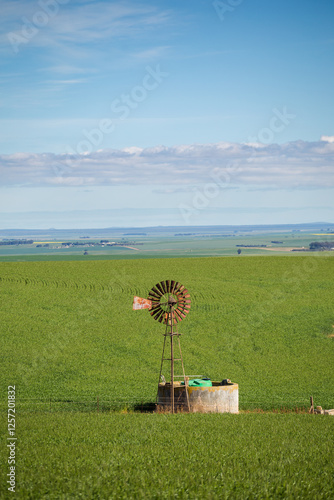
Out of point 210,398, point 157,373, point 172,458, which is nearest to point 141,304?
point 210,398

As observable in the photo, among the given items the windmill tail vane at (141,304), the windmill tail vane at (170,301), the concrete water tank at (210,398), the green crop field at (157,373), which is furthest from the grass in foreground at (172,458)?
the windmill tail vane at (170,301)

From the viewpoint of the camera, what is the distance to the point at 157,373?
4153 cm

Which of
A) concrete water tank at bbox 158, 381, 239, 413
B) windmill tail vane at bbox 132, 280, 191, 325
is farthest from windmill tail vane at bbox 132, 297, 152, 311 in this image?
concrete water tank at bbox 158, 381, 239, 413

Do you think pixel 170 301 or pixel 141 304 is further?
pixel 170 301

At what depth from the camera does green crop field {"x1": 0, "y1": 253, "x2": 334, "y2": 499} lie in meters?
15.7

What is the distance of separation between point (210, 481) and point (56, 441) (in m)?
7.74

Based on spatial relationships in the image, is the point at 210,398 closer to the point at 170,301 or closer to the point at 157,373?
the point at 170,301

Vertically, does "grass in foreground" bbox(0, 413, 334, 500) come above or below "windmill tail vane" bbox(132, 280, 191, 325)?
below

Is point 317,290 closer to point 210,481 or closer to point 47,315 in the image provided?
point 47,315

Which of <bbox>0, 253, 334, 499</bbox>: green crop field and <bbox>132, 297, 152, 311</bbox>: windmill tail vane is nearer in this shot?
<bbox>0, 253, 334, 499</bbox>: green crop field

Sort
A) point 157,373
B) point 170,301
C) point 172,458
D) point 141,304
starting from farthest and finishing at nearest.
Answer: point 157,373 → point 170,301 → point 141,304 → point 172,458

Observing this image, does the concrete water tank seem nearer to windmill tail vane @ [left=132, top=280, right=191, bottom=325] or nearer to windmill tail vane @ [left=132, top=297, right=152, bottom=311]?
windmill tail vane @ [left=132, top=280, right=191, bottom=325]

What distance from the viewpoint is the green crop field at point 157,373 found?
15.7 meters

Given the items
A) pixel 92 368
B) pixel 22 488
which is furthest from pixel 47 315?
pixel 22 488
